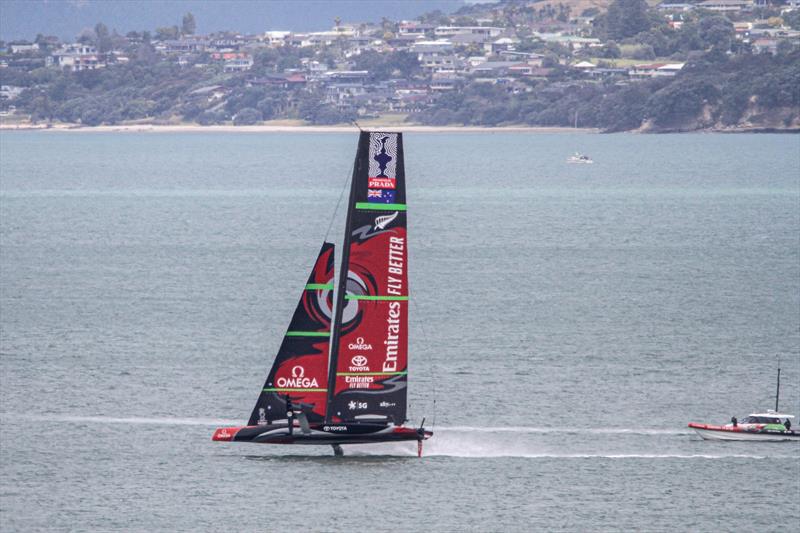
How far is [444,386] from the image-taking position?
213ft

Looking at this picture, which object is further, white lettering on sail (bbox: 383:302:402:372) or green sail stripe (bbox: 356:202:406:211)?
white lettering on sail (bbox: 383:302:402:372)

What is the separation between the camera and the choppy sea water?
160 ft

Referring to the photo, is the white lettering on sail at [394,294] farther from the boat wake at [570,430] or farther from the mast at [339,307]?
the boat wake at [570,430]

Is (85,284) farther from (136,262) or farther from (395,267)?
(395,267)

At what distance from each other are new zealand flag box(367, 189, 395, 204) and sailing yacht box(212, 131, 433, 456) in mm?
1009

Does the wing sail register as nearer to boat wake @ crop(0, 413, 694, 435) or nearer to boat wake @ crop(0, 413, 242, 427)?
boat wake @ crop(0, 413, 694, 435)

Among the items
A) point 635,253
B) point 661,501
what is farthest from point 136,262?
point 661,501

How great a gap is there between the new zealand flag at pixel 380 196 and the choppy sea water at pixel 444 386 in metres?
8.88

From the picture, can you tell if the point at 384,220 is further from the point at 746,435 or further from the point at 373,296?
the point at 746,435

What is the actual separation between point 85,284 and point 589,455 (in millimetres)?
52884

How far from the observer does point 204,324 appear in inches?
3233

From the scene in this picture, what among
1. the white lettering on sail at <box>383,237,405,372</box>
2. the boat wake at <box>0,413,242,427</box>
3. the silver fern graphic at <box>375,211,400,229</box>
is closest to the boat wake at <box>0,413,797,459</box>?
the boat wake at <box>0,413,242,427</box>

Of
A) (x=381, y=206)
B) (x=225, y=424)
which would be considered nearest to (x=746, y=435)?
(x=381, y=206)

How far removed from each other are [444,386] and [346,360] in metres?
16.0
